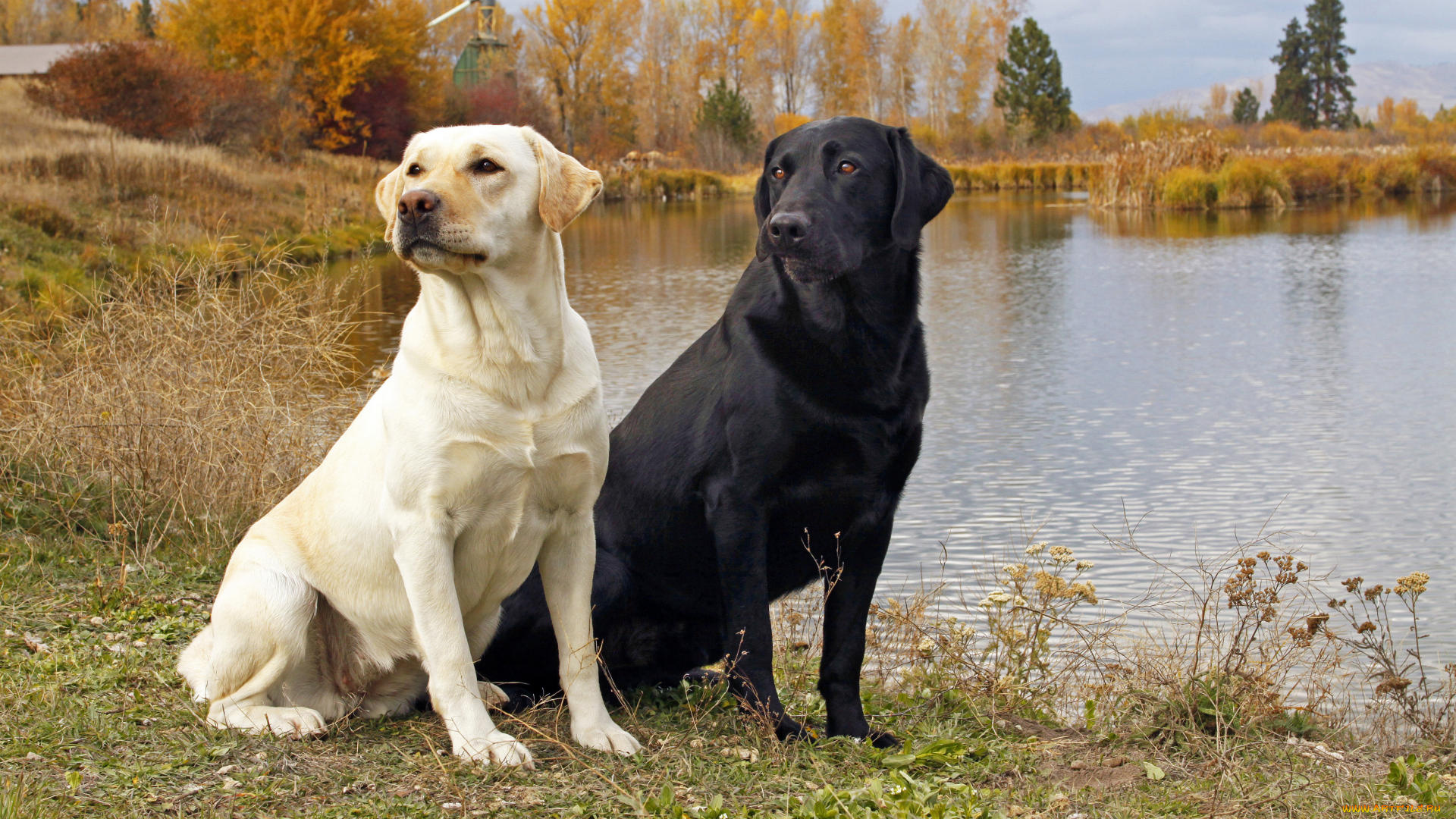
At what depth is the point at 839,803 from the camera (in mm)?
2947

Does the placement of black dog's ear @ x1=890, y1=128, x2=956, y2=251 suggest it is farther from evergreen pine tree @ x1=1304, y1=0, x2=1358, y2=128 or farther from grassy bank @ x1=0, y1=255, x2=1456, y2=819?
evergreen pine tree @ x1=1304, y1=0, x2=1358, y2=128

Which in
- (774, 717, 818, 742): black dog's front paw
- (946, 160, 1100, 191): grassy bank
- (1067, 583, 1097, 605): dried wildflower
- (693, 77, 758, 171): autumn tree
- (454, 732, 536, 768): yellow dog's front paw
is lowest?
(774, 717, 818, 742): black dog's front paw

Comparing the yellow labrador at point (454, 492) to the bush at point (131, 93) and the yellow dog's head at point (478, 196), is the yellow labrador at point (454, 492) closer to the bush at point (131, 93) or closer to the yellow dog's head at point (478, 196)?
the yellow dog's head at point (478, 196)

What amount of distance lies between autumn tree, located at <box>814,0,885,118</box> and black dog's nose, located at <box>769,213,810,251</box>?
7712cm

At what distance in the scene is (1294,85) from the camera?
71312mm

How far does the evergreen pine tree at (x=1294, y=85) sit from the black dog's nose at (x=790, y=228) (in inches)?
2992

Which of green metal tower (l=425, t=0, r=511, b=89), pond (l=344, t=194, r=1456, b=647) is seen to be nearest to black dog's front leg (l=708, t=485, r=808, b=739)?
pond (l=344, t=194, r=1456, b=647)

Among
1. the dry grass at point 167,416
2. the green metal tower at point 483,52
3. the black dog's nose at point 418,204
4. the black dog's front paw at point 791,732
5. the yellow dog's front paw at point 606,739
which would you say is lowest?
the black dog's front paw at point 791,732

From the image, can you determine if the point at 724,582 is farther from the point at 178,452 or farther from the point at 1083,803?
the point at 178,452

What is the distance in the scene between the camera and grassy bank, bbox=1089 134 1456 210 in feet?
107

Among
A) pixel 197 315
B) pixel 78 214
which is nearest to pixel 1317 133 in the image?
pixel 78 214

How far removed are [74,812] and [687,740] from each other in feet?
5.22

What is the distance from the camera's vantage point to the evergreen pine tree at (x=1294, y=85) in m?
71.1

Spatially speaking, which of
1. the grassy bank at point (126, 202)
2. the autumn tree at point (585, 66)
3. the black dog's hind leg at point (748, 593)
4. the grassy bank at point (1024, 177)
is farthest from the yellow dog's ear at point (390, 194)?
the autumn tree at point (585, 66)
